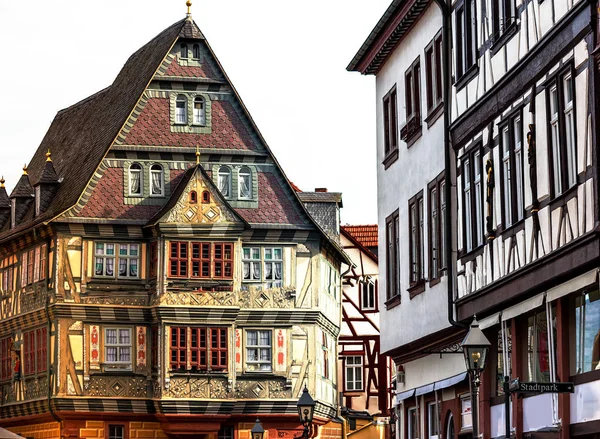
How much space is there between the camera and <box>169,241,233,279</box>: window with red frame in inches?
1928

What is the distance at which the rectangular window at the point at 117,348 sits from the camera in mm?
48562

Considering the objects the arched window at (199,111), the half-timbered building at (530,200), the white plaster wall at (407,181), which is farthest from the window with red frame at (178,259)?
the half-timbered building at (530,200)

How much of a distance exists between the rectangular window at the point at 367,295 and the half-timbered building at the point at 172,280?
11.0 m

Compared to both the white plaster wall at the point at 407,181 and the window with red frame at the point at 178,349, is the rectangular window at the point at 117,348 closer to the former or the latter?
the window with red frame at the point at 178,349

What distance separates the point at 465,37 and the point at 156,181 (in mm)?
25530

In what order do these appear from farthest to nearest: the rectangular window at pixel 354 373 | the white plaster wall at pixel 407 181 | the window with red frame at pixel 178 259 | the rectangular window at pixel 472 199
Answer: the rectangular window at pixel 354 373
the window with red frame at pixel 178 259
the white plaster wall at pixel 407 181
the rectangular window at pixel 472 199

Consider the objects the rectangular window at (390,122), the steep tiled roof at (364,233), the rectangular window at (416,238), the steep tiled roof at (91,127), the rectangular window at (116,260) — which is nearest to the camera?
the rectangular window at (416,238)

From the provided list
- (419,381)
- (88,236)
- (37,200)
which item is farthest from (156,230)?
(419,381)

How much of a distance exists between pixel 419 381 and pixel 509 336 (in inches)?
314

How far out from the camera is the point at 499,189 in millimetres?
23297

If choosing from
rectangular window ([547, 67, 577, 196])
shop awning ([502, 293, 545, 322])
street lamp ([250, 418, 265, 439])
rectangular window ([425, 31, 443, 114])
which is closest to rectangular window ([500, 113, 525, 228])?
shop awning ([502, 293, 545, 322])

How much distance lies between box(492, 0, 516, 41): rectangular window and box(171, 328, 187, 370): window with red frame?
26465 millimetres

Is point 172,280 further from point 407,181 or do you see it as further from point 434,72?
point 434,72

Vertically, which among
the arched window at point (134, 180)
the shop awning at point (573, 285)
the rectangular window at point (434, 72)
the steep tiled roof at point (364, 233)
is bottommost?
the shop awning at point (573, 285)
